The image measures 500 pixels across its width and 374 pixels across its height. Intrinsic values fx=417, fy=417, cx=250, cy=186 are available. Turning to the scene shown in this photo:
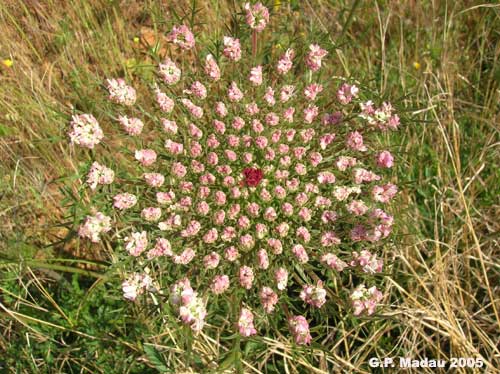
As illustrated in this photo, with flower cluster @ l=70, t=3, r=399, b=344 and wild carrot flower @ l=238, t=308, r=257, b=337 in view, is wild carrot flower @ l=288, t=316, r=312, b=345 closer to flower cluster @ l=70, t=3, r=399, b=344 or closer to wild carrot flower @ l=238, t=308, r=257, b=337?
flower cluster @ l=70, t=3, r=399, b=344

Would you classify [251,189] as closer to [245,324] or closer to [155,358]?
[245,324]

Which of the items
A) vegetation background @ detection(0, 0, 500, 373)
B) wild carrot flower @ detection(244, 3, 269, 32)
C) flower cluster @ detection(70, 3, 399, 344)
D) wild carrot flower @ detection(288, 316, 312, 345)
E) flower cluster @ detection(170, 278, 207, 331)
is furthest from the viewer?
vegetation background @ detection(0, 0, 500, 373)

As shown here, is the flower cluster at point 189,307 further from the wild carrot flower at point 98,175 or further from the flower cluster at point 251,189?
the wild carrot flower at point 98,175

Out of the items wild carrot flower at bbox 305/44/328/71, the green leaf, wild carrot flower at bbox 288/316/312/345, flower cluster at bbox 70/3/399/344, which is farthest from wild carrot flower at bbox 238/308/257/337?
wild carrot flower at bbox 305/44/328/71

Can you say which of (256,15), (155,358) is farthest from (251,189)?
(155,358)

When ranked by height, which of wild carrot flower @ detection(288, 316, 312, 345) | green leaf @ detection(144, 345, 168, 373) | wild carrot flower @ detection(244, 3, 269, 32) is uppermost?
wild carrot flower @ detection(244, 3, 269, 32)

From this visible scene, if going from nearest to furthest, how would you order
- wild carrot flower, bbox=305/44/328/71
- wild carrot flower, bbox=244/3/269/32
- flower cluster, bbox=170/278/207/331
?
flower cluster, bbox=170/278/207/331 → wild carrot flower, bbox=244/3/269/32 → wild carrot flower, bbox=305/44/328/71

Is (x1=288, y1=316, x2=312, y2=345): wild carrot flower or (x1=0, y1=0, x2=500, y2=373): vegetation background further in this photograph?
(x1=0, y1=0, x2=500, y2=373): vegetation background

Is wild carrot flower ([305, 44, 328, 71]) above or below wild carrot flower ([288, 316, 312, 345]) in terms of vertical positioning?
above
